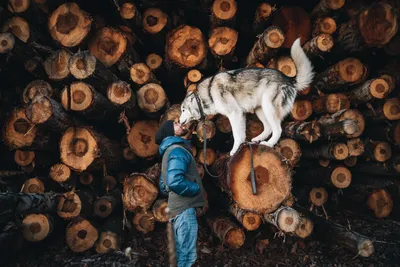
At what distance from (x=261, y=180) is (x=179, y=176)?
0.91 metres

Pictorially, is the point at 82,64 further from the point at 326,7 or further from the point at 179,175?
the point at 326,7

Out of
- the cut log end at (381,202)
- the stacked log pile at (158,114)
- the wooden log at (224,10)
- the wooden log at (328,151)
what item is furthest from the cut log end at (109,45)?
the cut log end at (381,202)

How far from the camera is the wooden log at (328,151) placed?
402 cm

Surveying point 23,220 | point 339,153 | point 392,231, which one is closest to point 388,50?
point 339,153

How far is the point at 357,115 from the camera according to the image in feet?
12.9

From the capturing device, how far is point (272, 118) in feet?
11.9

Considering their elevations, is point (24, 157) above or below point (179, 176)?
above

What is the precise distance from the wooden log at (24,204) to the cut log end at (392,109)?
5016 mm

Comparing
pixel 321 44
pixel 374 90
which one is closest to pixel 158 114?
pixel 321 44

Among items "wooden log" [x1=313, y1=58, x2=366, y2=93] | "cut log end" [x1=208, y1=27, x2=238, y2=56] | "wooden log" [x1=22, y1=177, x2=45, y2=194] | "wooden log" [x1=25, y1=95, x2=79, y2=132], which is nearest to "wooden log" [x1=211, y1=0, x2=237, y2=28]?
"cut log end" [x1=208, y1=27, x2=238, y2=56]

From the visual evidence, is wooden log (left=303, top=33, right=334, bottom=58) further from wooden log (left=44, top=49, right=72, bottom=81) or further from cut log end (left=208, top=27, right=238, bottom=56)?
wooden log (left=44, top=49, right=72, bottom=81)

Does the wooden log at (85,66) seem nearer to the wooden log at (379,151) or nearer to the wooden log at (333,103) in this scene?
the wooden log at (333,103)

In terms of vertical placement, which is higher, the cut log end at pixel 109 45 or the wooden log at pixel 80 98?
the cut log end at pixel 109 45

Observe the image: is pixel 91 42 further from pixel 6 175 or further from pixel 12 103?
pixel 6 175
